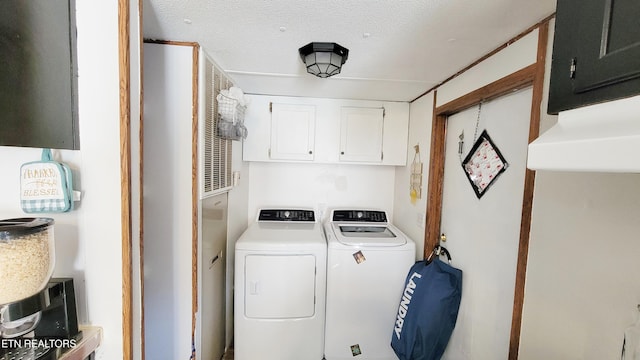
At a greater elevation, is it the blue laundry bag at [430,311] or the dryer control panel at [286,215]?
the dryer control panel at [286,215]

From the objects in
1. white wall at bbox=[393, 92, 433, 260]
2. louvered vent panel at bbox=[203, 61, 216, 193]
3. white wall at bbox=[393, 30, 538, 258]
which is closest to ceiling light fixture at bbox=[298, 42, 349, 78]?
louvered vent panel at bbox=[203, 61, 216, 193]

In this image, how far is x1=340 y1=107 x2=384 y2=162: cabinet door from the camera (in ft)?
7.50

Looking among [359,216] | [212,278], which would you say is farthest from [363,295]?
[212,278]

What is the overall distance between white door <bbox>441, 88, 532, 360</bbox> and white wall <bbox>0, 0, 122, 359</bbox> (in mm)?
1763

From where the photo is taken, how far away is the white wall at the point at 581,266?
701mm

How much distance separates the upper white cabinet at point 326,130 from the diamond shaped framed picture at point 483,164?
83 cm

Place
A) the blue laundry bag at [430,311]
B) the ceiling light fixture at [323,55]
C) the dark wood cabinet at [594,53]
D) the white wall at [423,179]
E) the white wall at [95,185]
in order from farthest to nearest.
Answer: the white wall at [423,179], the blue laundry bag at [430,311], the ceiling light fixture at [323,55], the white wall at [95,185], the dark wood cabinet at [594,53]

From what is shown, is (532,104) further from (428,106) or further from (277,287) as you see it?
(277,287)

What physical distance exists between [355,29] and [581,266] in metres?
1.32

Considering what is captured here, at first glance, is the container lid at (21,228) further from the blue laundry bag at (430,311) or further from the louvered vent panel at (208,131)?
the blue laundry bag at (430,311)

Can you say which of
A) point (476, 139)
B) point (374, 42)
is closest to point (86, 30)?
point (374, 42)

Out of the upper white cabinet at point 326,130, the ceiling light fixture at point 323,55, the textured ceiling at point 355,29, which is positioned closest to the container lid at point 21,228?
the textured ceiling at point 355,29

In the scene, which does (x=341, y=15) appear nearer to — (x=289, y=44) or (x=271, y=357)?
(x=289, y=44)

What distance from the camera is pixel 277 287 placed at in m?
1.74
